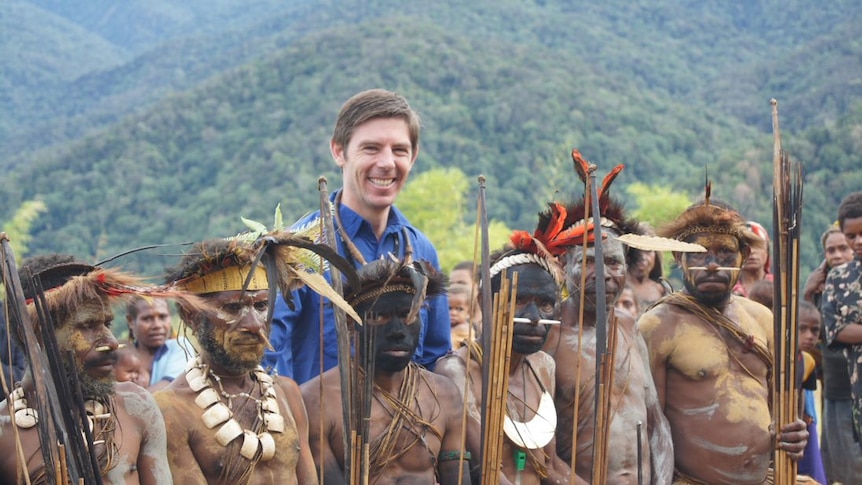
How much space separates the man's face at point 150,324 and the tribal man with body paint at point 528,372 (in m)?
2.95

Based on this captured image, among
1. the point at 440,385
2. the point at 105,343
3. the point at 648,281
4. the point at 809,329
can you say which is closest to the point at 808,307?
the point at 809,329

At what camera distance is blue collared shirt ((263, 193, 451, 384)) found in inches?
190

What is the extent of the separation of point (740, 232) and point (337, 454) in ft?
7.68

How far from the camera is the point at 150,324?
24.5 feet

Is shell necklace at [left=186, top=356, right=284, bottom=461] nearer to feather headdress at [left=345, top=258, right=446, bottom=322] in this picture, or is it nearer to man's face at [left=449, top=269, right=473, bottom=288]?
feather headdress at [left=345, top=258, right=446, bottom=322]

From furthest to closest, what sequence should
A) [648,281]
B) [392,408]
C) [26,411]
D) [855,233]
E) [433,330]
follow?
1. [648,281]
2. [855,233]
3. [433,330]
4. [392,408]
5. [26,411]

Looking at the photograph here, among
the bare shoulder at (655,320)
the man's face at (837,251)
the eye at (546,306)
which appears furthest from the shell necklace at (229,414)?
the man's face at (837,251)

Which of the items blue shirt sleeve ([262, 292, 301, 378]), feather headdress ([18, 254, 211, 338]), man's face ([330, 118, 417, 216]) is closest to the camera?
feather headdress ([18, 254, 211, 338])

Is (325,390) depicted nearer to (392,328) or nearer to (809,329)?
(392,328)

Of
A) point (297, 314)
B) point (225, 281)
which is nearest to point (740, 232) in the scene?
point (297, 314)

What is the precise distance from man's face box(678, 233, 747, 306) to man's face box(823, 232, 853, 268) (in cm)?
295

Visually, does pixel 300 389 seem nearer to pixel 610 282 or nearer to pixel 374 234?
pixel 374 234

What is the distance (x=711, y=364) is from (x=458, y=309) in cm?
323

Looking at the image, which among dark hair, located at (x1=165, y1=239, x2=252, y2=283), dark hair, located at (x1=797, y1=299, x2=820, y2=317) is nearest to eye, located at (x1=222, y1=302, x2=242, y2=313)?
dark hair, located at (x1=165, y1=239, x2=252, y2=283)
